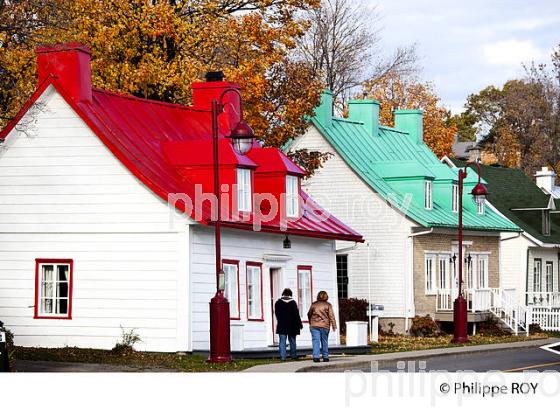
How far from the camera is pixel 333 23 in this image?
2840 inches

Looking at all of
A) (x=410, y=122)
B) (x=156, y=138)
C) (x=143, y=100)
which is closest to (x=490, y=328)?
(x=410, y=122)

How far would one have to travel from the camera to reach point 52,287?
3678 cm

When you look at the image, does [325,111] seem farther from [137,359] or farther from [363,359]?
[137,359]

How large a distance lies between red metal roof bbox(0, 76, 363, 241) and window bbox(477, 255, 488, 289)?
50.5 ft

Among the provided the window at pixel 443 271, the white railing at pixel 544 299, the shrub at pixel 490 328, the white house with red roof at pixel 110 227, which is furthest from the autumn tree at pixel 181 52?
the white railing at pixel 544 299

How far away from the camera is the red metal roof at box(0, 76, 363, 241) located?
118 ft

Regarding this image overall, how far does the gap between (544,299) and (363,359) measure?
25425 mm

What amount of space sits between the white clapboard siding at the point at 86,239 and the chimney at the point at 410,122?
86.5ft

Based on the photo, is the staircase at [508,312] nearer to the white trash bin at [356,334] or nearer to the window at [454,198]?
the window at [454,198]

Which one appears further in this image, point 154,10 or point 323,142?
point 323,142

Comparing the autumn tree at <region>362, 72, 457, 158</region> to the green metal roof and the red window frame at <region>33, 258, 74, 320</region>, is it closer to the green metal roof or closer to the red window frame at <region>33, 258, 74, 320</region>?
the green metal roof
